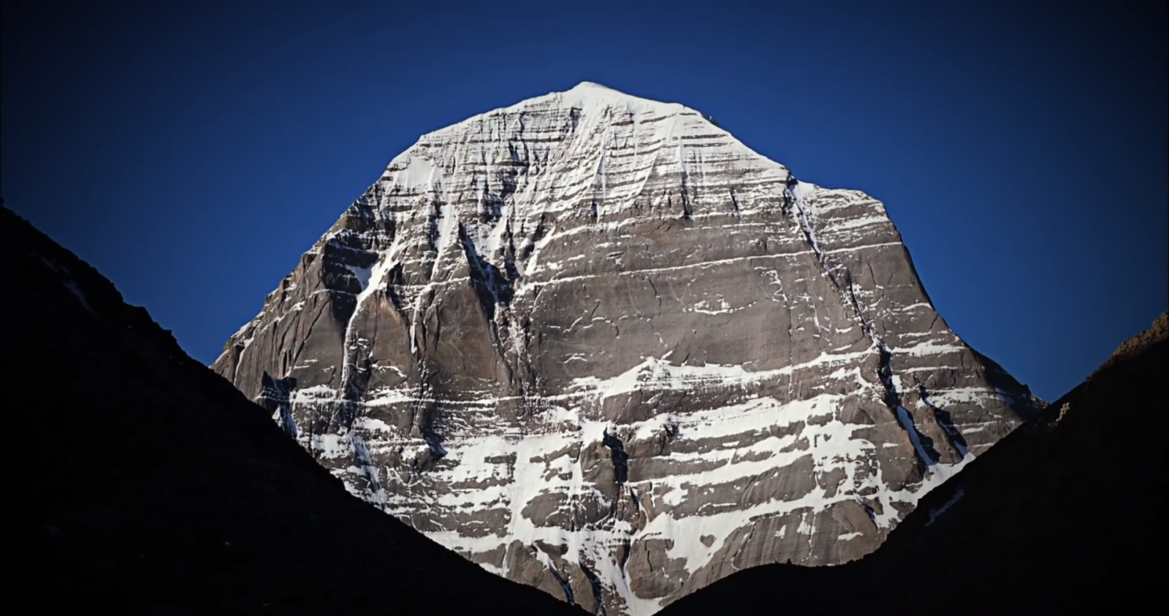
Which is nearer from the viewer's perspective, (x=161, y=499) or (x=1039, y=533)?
(x=161, y=499)

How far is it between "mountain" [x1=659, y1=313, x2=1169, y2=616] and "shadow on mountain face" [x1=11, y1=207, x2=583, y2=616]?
15666mm

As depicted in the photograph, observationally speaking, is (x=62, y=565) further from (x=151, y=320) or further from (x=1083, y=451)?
(x=1083, y=451)

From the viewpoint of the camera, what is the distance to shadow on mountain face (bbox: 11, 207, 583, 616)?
64.2m

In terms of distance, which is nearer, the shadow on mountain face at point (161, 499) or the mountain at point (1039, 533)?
the shadow on mountain face at point (161, 499)

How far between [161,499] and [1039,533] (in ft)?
136

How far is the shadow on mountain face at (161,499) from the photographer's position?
211ft

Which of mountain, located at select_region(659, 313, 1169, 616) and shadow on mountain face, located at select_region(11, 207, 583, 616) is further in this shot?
mountain, located at select_region(659, 313, 1169, 616)

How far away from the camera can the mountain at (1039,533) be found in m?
71.4

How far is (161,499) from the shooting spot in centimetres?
6981

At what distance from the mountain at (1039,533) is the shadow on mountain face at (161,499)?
51.4ft

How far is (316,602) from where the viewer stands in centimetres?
6894

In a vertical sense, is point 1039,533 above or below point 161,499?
above

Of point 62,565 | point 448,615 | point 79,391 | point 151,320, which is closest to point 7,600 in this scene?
point 62,565

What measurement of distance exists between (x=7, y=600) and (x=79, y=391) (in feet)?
53.7
